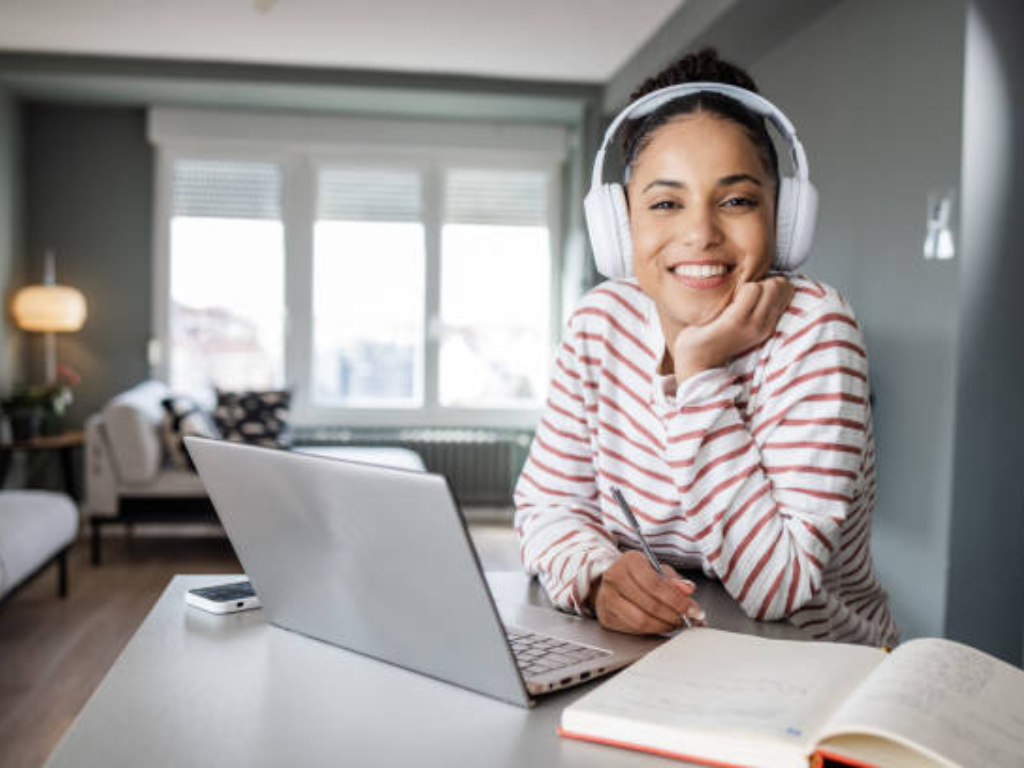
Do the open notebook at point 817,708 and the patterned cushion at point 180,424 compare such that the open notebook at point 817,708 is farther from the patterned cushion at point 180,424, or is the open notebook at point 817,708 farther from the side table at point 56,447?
the side table at point 56,447

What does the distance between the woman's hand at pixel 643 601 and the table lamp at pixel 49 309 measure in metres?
4.90

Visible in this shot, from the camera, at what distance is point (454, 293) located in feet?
19.2

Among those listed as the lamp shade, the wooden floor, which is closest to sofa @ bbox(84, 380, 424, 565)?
the wooden floor

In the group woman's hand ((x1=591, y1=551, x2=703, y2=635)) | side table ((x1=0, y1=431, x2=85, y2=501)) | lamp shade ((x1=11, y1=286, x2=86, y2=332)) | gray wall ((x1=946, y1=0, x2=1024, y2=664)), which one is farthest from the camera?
lamp shade ((x1=11, y1=286, x2=86, y2=332))

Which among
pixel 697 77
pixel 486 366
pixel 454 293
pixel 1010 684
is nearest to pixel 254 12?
pixel 454 293

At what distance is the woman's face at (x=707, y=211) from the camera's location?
1031 millimetres

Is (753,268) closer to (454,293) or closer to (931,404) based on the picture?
(931,404)

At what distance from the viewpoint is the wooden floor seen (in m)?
2.53

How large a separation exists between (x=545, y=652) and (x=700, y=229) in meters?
0.47

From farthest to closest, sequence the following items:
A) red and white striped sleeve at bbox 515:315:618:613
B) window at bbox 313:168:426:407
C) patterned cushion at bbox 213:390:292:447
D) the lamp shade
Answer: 1. window at bbox 313:168:426:407
2. the lamp shade
3. patterned cushion at bbox 213:390:292:447
4. red and white striped sleeve at bbox 515:315:618:613

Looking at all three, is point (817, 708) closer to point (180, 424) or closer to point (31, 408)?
point (180, 424)

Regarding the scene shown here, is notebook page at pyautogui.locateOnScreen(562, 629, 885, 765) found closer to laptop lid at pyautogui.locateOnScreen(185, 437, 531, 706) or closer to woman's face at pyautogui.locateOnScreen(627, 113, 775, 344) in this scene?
laptop lid at pyautogui.locateOnScreen(185, 437, 531, 706)

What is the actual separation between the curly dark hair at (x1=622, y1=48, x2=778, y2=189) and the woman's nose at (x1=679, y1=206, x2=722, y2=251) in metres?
0.10

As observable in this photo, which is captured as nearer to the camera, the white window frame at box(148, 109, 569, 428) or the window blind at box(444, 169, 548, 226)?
the white window frame at box(148, 109, 569, 428)
